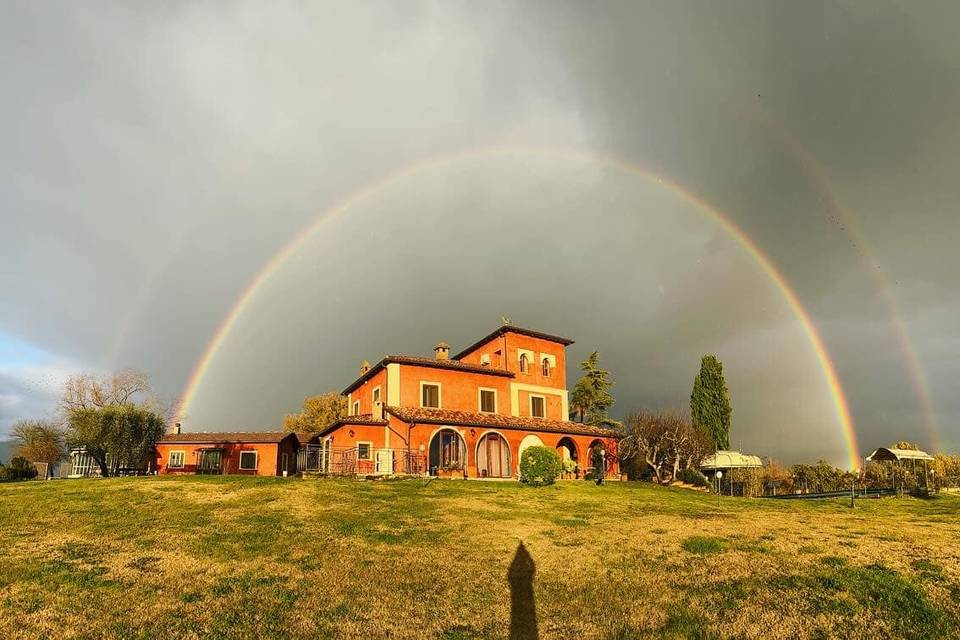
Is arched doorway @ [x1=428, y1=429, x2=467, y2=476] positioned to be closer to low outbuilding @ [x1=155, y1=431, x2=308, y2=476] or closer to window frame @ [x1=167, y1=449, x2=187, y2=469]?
low outbuilding @ [x1=155, y1=431, x2=308, y2=476]

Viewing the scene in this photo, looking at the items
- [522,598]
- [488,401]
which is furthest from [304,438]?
[522,598]

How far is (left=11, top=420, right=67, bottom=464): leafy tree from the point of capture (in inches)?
2815

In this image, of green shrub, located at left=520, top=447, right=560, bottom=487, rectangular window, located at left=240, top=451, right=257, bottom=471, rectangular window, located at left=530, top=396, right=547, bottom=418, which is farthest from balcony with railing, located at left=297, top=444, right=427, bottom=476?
rectangular window, located at left=240, top=451, right=257, bottom=471

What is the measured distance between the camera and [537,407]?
48.2 metres

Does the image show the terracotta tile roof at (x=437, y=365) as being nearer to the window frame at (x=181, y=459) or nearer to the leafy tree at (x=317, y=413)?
the window frame at (x=181, y=459)

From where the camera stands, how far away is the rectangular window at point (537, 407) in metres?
47.9

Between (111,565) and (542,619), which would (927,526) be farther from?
(111,565)

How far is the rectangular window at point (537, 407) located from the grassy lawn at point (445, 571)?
26664 mm

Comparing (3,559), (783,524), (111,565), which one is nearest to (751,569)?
(783,524)

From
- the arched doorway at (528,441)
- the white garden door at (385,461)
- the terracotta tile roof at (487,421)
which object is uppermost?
the terracotta tile roof at (487,421)

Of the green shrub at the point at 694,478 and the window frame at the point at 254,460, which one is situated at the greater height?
the window frame at the point at 254,460

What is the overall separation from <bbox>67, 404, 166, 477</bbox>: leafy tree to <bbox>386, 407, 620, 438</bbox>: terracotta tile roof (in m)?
23.7

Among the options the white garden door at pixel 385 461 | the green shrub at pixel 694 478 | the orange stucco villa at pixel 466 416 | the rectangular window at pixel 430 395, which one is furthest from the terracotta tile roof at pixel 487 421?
the green shrub at pixel 694 478

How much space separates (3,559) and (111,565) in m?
2.57
